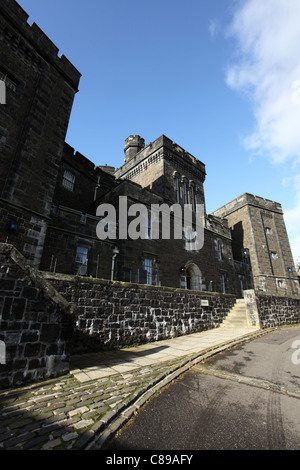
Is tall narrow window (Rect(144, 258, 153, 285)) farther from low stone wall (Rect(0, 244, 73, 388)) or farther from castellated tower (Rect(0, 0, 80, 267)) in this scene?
low stone wall (Rect(0, 244, 73, 388))

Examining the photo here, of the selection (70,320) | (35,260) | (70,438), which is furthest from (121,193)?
(70,438)

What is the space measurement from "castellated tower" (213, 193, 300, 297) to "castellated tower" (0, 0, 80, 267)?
23396 mm

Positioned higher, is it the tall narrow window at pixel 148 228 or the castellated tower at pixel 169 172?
the castellated tower at pixel 169 172

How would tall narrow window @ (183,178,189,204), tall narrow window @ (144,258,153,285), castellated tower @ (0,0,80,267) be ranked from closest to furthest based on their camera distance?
1. castellated tower @ (0,0,80,267)
2. tall narrow window @ (144,258,153,285)
3. tall narrow window @ (183,178,189,204)

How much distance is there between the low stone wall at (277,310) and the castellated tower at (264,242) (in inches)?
408

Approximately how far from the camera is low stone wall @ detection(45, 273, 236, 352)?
6.02 meters

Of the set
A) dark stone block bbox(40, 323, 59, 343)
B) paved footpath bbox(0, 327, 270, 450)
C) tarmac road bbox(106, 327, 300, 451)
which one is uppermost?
dark stone block bbox(40, 323, 59, 343)

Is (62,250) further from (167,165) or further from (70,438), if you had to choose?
(167,165)

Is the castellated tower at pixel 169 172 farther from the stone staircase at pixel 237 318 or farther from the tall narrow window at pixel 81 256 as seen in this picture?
the stone staircase at pixel 237 318

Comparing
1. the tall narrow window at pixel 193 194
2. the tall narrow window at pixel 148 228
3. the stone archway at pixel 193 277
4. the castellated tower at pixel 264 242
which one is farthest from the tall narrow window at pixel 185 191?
the castellated tower at pixel 264 242

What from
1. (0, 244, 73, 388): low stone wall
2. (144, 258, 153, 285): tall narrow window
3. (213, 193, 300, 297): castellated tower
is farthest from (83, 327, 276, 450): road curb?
(213, 193, 300, 297): castellated tower

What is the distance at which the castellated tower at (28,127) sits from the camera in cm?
866

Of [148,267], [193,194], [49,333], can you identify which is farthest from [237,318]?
[193,194]

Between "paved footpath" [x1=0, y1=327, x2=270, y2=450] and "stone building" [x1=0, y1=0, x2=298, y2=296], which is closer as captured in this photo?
"paved footpath" [x1=0, y1=327, x2=270, y2=450]
